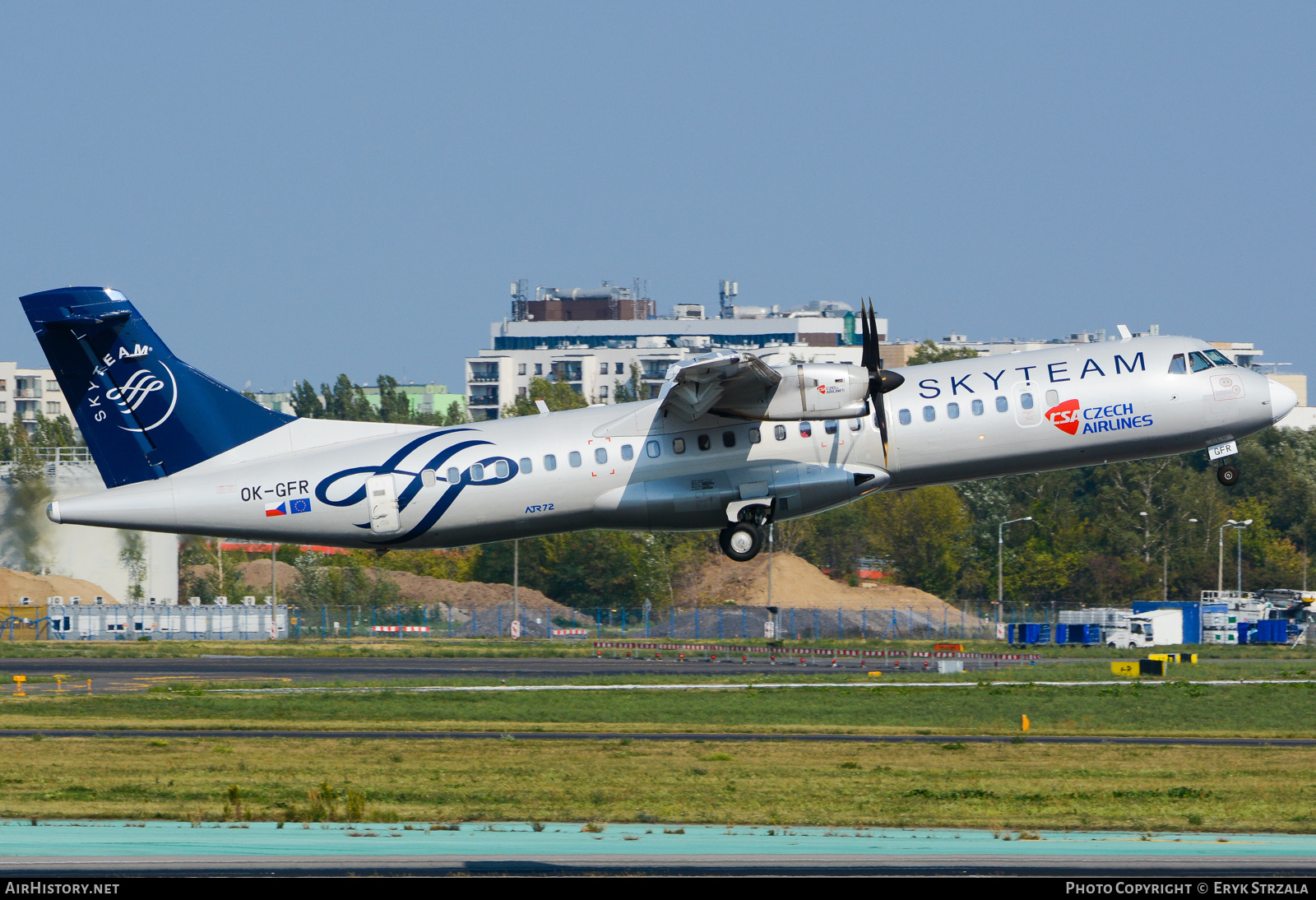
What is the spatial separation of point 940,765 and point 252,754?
14.9m

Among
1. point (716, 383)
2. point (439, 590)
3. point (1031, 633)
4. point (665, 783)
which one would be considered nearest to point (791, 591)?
point (1031, 633)

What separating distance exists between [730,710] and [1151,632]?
152 ft

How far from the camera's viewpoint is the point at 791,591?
99.8m

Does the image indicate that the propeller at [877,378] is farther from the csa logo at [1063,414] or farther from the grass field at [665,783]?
the grass field at [665,783]

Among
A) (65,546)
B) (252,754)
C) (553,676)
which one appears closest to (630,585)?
(65,546)

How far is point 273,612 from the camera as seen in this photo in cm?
8162

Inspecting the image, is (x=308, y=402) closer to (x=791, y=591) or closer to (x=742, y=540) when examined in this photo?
(x=791, y=591)

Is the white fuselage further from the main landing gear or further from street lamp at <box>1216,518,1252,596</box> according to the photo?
street lamp at <box>1216,518,1252,596</box>

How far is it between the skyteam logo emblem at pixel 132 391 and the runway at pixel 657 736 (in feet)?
29.6

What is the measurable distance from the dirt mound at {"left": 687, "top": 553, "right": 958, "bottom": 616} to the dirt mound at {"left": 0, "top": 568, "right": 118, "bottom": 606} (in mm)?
41266

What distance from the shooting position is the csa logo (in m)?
30.5

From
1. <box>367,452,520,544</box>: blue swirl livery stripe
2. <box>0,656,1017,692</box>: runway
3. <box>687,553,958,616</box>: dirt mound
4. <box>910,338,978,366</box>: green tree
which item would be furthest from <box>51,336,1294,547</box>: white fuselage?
<box>910,338,978,366</box>: green tree

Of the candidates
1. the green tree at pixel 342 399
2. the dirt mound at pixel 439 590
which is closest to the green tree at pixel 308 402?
the green tree at pixel 342 399
